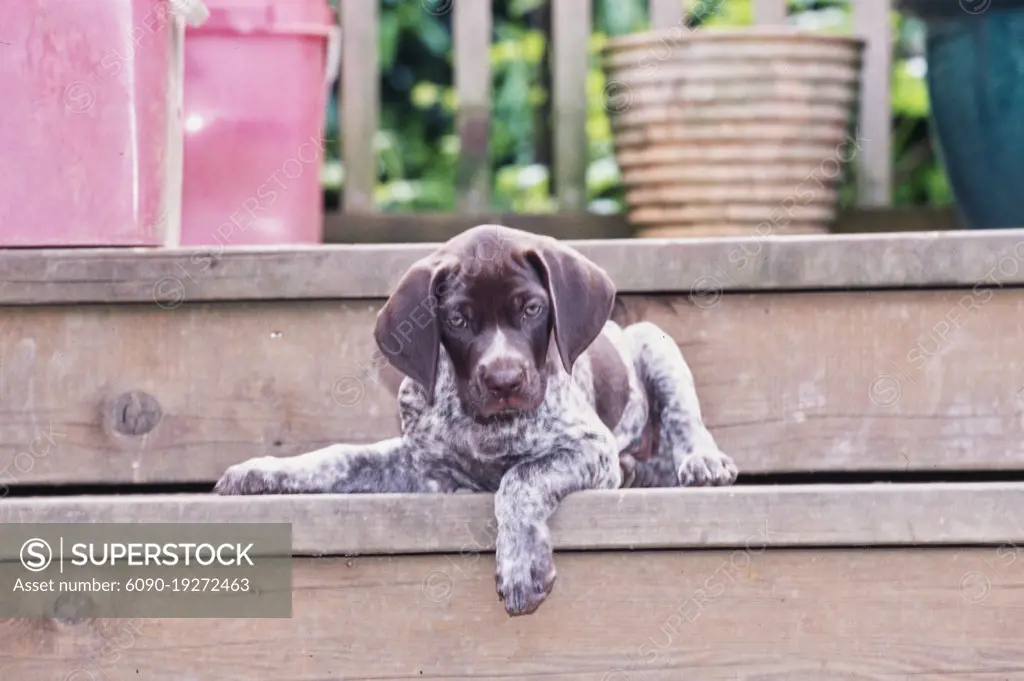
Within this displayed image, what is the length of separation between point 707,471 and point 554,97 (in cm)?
206

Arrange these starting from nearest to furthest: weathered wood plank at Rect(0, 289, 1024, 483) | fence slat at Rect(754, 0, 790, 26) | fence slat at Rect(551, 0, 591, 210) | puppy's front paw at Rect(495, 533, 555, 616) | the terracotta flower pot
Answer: puppy's front paw at Rect(495, 533, 555, 616), weathered wood plank at Rect(0, 289, 1024, 483), the terracotta flower pot, fence slat at Rect(754, 0, 790, 26), fence slat at Rect(551, 0, 591, 210)

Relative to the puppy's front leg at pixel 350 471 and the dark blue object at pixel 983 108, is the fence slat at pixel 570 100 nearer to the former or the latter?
the dark blue object at pixel 983 108

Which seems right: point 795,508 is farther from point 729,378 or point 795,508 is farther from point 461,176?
point 461,176

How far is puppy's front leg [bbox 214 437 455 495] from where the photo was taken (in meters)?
2.95

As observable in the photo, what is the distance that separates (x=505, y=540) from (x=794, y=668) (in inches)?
22.0

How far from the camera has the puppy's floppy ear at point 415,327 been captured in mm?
2803

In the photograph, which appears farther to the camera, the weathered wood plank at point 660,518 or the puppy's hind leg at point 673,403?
the puppy's hind leg at point 673,403

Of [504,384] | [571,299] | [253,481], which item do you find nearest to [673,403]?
[571,299]

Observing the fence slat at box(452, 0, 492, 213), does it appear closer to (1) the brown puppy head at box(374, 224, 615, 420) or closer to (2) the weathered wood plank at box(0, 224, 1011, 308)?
(2) the weathered wood plank at box(0, 224, 1011, 308)

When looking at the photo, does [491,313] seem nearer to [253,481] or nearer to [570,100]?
[253,481]

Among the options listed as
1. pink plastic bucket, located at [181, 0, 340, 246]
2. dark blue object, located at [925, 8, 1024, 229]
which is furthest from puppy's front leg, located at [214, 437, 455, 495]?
dark blue object, located at [925, 8, 1024, 229]

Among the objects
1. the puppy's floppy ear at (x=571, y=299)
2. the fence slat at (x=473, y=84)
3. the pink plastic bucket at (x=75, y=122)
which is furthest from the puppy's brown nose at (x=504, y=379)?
the fence slat at (x=473, y=84)

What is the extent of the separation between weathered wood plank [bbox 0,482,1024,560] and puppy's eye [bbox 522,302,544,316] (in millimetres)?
369

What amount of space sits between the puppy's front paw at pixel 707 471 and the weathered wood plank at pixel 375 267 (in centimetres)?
40
